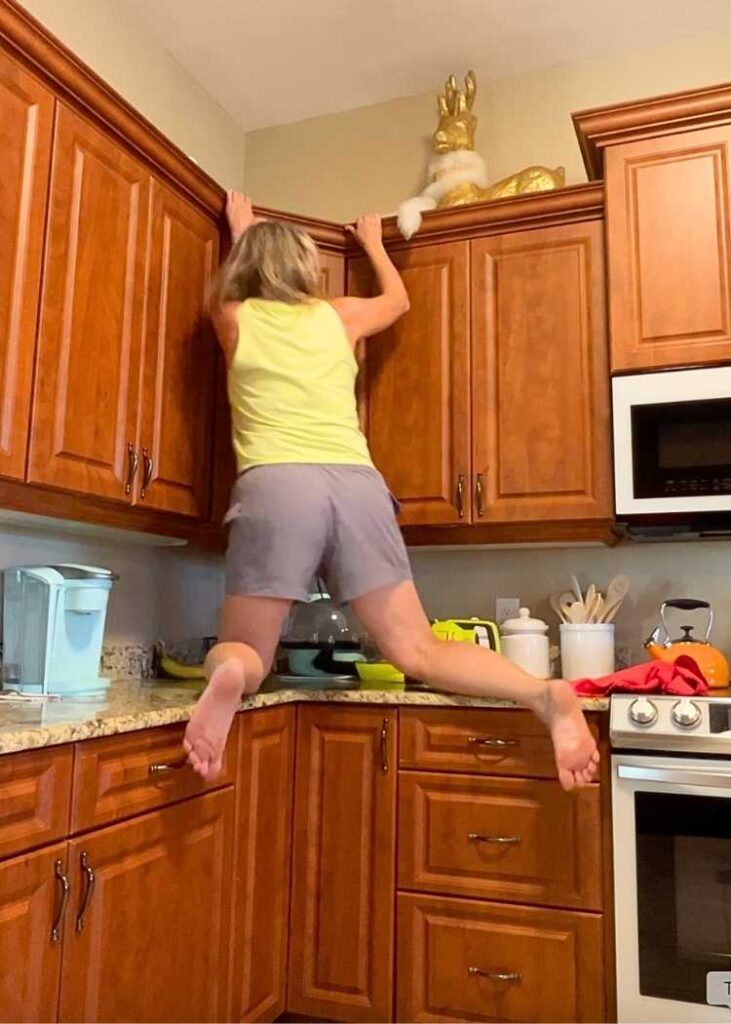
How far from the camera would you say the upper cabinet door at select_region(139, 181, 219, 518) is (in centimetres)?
215

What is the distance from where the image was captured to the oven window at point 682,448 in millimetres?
2186

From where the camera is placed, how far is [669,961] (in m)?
1.83

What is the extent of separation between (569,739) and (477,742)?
0.30 meters

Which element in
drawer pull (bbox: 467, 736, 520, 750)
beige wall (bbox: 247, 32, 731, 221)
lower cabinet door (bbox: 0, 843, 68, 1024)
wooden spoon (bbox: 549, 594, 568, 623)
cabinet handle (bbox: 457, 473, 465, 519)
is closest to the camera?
lower cabinet door (bbox: 0, 843, 68, 1024)

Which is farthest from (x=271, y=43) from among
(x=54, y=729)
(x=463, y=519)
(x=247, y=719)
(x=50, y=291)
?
(x=54, y=729)

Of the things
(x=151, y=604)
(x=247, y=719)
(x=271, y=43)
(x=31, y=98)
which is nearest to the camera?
(x=31, y=98)

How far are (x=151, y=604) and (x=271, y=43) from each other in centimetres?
187

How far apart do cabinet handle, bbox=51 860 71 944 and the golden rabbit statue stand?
1.90 m

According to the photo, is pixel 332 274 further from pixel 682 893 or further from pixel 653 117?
pixel 682 893

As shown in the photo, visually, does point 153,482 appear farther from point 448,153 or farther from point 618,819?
point 448,153

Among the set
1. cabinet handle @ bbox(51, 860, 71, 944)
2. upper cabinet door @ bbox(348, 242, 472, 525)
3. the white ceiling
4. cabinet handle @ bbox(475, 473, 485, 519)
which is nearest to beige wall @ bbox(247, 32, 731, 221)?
the white ceiling

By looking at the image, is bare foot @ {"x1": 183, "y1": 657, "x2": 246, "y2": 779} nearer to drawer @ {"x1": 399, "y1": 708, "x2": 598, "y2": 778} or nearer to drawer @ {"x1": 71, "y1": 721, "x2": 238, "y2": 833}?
drawer @ {"x1": 71, "y1": 721, "x2": 238, "y2": 833}

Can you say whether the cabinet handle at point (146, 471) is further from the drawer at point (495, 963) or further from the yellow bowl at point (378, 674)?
the drawer at point (495, 963)

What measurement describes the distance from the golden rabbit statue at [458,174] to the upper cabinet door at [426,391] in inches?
6.4
